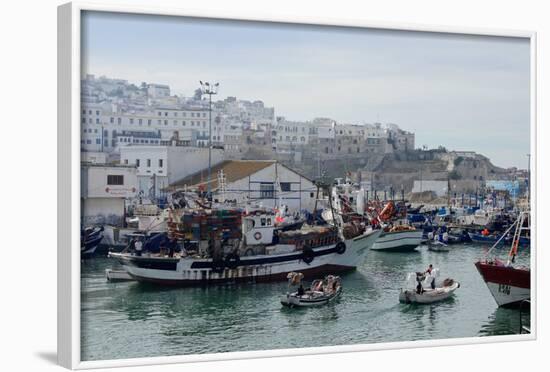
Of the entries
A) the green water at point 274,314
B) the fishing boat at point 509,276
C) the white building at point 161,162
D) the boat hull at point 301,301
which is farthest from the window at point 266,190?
the fishing boat at point 509,276

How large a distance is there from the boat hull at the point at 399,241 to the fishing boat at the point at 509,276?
61 cm

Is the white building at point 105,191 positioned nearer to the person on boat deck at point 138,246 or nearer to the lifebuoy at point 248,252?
the person on boat deck at point 138,246

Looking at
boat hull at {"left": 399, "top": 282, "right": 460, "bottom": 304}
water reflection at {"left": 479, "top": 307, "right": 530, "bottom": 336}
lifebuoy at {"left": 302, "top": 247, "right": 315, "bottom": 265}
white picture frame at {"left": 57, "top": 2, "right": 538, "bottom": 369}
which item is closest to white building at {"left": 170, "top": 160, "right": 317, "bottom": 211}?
lifebuoy at {"left": 302, "top": 247, "right": 315, "bottom": 265}

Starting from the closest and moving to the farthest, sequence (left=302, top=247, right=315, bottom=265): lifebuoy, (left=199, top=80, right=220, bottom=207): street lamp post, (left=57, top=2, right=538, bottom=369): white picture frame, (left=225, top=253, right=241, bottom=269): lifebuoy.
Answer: (left=57, top=2, right=538, bottom=369): white picture frame → (left=199, top=80, right=220, bottom=207): street lamp post → (left=225, top=253, right=241, bottom=269): lifebuoy → (left=302, top=247, right=315, bottom=265): lifebuoy

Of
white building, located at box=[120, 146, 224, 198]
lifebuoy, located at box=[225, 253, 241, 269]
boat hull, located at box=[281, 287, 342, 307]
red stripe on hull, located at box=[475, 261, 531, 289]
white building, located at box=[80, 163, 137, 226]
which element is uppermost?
white building, located at box=[120, 146, 224, 198]

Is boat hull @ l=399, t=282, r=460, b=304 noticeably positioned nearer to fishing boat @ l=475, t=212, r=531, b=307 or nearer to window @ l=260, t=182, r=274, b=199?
fishing boat @ l=475, t=212, r=531, b=307

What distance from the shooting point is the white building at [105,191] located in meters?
8.16

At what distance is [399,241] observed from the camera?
32.4 feet

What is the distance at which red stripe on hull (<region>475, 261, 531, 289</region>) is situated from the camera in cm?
977

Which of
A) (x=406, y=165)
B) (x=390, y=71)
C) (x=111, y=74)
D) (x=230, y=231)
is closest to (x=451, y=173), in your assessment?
(x=406, y=165)

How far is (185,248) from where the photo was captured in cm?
898

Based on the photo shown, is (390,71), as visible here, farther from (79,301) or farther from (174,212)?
(79,301)

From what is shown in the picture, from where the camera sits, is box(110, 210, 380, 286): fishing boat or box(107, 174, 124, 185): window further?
box(110, 210, 380, 286): fishing boat

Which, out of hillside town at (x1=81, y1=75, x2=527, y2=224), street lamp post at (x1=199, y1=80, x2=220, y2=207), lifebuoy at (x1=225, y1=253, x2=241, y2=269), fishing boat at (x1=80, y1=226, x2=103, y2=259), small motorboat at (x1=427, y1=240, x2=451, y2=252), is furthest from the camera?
small motorboat at (x1=427, y1=240, x2=451, y2=252)
